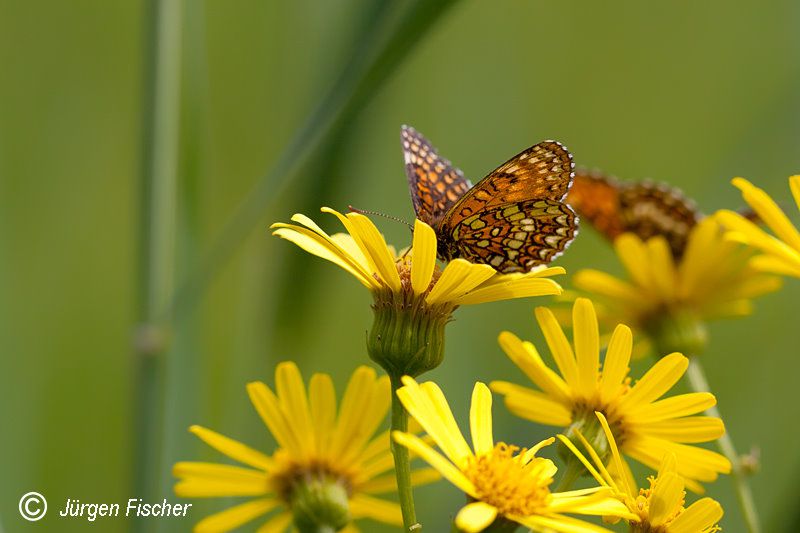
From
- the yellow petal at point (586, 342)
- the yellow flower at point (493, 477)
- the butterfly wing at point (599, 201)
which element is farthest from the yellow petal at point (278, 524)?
the butterfly wing at point (599, 201)

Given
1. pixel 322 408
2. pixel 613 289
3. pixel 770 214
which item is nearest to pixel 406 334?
pixel 322 408

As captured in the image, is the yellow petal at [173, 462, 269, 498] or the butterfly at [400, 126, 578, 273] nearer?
the yellow petal at [173, 462, 269, 498]

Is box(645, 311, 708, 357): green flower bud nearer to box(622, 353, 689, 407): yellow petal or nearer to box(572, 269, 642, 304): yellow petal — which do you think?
box(572, 269, 642, 304): yellow petal

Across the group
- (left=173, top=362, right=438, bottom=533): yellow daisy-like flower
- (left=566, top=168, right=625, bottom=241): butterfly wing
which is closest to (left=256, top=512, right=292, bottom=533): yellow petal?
(left=173, top=362, right=438, bottom=533): yellow daisy-like flower

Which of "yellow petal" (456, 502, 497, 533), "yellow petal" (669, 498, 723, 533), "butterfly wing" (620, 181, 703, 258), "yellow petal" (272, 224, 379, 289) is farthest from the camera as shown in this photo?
"butterfly wing" (620, 181, 703, 258)

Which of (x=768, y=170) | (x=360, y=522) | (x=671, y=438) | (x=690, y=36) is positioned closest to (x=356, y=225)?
(x=671, y=438)

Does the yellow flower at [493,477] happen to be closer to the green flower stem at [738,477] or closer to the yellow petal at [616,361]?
the yellow petal at [616,361]
